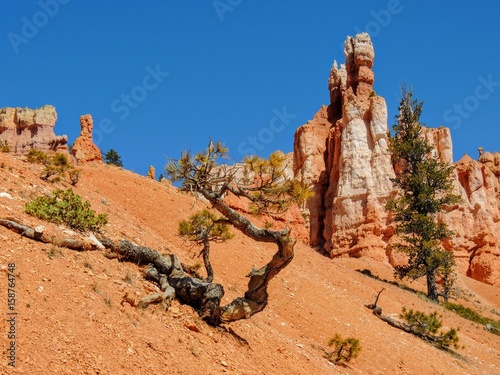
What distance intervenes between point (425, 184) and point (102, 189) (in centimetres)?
1997

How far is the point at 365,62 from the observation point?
168ft

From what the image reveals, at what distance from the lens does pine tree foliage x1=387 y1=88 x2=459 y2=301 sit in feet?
105

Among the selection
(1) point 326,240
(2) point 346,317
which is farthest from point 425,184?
(2) point 346,317

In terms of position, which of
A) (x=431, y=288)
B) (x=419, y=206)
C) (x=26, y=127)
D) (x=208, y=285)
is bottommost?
(x=208, y=285)

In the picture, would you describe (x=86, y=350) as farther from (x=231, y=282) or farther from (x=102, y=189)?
(x=102, y=189)

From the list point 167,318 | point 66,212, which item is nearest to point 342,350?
point 167,318

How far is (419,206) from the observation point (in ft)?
112

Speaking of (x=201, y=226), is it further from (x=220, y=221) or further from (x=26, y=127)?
(x=26, y=127)

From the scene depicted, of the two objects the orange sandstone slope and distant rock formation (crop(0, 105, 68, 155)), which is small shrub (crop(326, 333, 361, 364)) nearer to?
the orange sandstone slope

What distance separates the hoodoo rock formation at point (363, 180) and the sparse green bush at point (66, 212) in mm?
34091

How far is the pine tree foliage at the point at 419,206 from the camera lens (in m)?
31.9

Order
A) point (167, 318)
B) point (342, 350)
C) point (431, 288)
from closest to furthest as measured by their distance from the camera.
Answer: point (167, 318)
point (342, 350)
point (431, 288)

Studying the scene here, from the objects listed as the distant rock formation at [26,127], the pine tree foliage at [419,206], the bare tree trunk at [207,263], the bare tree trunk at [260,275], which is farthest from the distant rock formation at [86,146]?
the bare tree trunk at [260,275]

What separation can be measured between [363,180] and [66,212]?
121 ft
